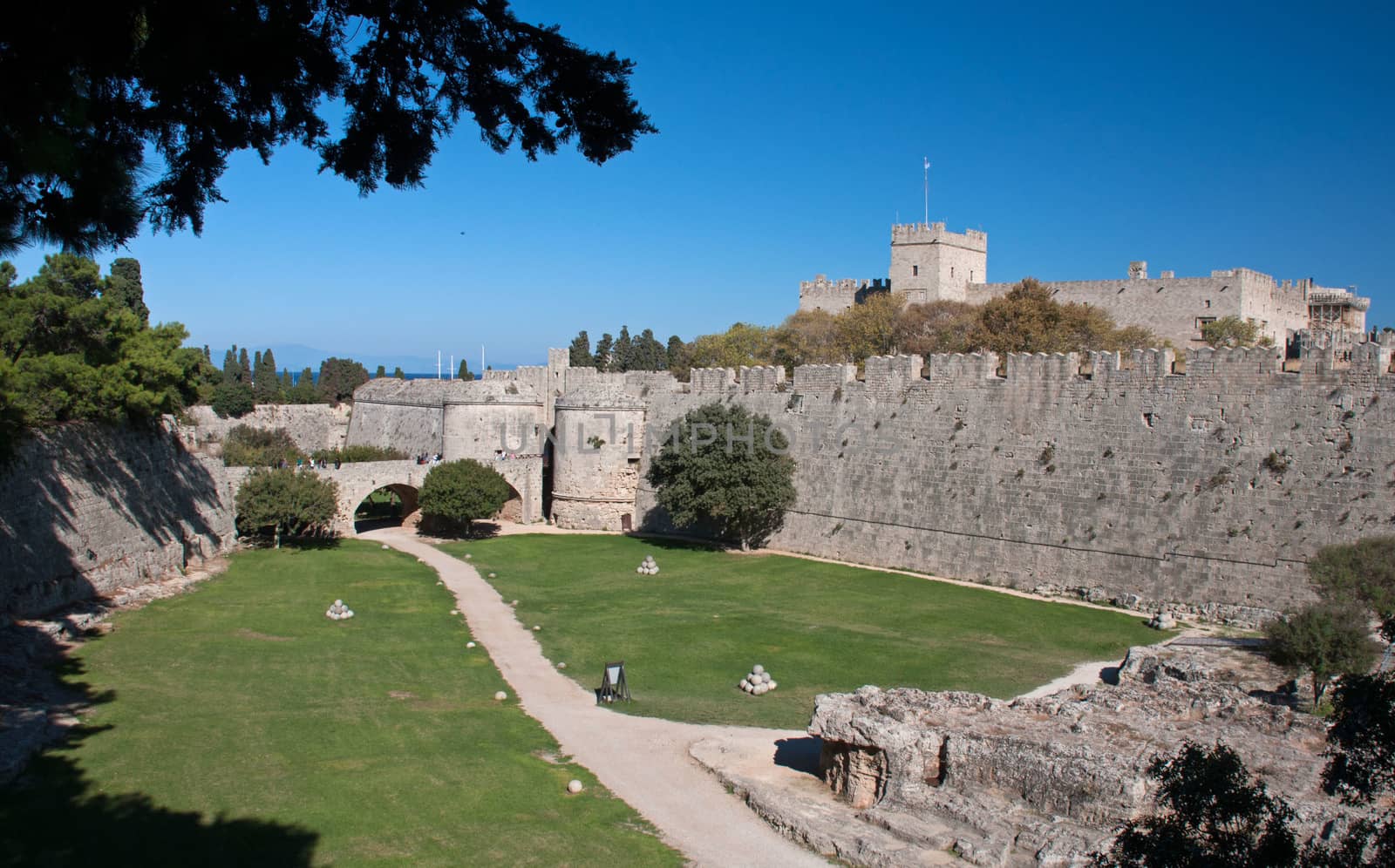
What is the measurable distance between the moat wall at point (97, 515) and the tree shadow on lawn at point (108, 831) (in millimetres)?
7234

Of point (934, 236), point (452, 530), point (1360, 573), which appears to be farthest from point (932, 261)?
point (1360, 573)

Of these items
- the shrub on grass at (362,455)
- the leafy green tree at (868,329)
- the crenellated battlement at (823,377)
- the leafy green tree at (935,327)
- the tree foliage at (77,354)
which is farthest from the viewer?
the leafy green tree at (868,329)

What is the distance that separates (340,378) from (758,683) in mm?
42369

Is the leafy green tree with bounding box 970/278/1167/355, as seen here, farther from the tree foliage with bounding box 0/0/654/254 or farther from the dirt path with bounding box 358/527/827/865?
the tree foliage with bounding box 0/0/654/254

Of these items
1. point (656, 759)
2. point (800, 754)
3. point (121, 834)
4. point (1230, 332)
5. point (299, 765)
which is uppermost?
point (1230, 332)

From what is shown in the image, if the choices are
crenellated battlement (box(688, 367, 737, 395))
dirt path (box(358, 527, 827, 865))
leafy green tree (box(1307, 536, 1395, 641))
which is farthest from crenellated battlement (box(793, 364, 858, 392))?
leafy green tree (box(1307, 536, 1395, 641))

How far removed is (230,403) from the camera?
43844 mm

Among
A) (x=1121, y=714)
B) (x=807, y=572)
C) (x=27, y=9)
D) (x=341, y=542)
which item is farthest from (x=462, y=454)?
(x=27, y=9)

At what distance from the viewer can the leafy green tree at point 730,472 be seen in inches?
1030

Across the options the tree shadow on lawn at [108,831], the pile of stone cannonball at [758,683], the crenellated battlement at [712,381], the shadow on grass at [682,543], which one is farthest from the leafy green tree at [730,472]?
the tree shadow on lawn at [108,831]

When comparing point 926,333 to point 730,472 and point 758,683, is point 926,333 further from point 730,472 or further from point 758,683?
point 758,683

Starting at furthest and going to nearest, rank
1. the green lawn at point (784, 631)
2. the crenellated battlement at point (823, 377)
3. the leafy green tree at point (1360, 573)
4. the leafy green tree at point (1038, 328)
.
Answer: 1. the leafy green tree at point (1038, 328)
2. the crenellated battlement at point (823, 377)
3. the green lawn at point (784, 631)
4. the leafy green tree at point (1360, 573)

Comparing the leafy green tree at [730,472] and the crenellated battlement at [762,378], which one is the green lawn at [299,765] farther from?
the crenellated battlement at [762,378]

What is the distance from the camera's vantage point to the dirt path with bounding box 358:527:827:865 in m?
9.40
